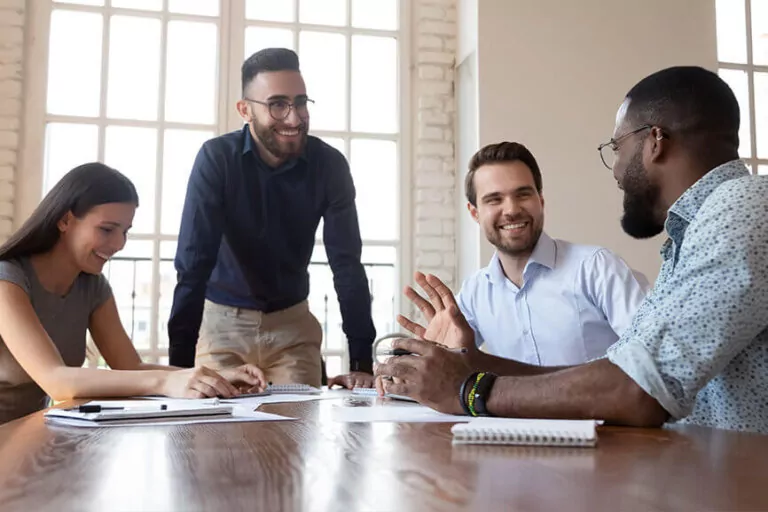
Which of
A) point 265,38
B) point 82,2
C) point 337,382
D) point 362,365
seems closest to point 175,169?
point 265,38

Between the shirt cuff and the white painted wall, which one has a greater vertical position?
the white painted wall

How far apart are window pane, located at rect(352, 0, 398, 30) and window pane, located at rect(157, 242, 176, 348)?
5.37ft

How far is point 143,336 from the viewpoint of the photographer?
4.07 m

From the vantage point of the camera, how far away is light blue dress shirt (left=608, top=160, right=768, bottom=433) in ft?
3.50

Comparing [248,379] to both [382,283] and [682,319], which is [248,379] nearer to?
[682,319]

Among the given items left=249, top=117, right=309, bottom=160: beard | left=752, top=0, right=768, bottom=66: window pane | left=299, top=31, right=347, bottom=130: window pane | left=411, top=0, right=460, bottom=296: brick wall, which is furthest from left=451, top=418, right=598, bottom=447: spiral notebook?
left=752, top=0, right=768, bottom=66: window pane

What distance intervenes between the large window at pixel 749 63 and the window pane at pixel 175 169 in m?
3.16

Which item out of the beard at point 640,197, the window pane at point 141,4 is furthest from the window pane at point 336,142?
the beard at point 640,197

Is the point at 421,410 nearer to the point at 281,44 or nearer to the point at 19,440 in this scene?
the point at 19,440

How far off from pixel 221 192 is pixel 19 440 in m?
1.67

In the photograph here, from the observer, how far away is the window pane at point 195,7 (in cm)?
421

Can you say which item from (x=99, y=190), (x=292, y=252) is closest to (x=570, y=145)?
(x=292, y=252)

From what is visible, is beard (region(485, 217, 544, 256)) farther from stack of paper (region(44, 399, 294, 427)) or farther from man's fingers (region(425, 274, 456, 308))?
stack of paper (region(44, 399, 294, 427))

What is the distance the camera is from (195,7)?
424 centimetres
